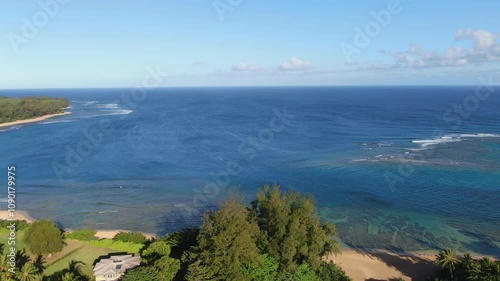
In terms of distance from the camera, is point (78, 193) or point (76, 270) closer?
point (76, 270)

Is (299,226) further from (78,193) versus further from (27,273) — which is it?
(78,193)

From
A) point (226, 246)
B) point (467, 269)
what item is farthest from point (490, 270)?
point (226, 246)

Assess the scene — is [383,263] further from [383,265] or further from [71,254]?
[71,254]

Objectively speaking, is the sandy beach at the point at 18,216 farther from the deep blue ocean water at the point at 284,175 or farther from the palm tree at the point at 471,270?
the palm tree at the point at 471,270

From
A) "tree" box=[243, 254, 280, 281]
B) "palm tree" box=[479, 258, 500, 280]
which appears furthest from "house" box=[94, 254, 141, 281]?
"palm tree" box=[479, 258, 500, 280]

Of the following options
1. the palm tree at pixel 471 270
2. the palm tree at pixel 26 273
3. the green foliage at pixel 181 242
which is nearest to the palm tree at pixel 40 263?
the palm tree at pixel 26 273

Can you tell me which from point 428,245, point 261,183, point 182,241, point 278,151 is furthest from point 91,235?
point 278,151

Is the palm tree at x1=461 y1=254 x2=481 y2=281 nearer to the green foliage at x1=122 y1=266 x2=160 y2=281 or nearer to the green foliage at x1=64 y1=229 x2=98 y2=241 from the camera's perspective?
the green foliage at x1=122 y1=266 x2=160 y2=281
